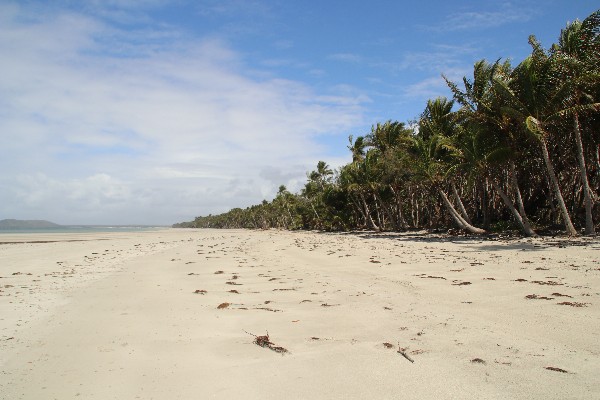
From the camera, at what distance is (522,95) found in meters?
17.2

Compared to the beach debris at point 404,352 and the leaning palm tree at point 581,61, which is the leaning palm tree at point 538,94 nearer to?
the leaning palm tree at point 581,61

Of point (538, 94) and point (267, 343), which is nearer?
point (267, 343)

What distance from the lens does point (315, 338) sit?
428 cm

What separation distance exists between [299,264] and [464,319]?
6.88m

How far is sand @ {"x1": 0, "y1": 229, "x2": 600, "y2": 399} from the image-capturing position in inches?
122

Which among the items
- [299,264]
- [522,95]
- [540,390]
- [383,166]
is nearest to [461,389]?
[540,390]

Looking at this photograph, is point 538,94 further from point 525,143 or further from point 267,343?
point 267,343

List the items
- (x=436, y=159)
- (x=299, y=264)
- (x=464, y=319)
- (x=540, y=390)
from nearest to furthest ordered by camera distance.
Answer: (x=540, y=390)
(x=464, y=319)
(x=299, y=264)
(x=436, y=159)

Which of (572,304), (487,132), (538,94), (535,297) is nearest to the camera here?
(572,304)

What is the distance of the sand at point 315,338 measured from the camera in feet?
10.2

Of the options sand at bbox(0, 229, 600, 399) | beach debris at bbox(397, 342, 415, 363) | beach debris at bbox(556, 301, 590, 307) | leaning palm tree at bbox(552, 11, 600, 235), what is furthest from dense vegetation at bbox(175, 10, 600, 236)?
beach debris at bbox(397, 342, 415, 363)

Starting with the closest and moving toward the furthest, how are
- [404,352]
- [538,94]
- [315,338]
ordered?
[404,352] < [315,338] < [538,94]

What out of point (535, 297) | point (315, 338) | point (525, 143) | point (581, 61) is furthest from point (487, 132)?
point (315, 338)

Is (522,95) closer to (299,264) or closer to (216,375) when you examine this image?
(299,264)
